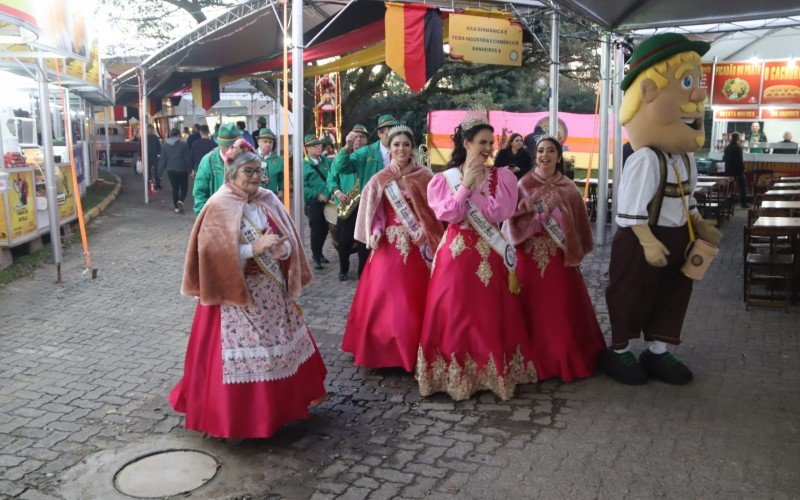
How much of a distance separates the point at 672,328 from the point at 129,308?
5373 mm

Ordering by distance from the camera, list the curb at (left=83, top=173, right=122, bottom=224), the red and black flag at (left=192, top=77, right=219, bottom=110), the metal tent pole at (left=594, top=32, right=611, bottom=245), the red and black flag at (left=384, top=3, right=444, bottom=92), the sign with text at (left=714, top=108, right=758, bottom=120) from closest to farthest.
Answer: the red and black flag at (left=384, top=3, right=444, bottom=92)
the metal tent pole at (left=594, top=32, right=611, bottom=245)
the curb at (left=83, top=173, right=122, bottom=224)
the red and black flag at (left=192, top=77, right=219, bottom=110)
the sign with text at (left=714, top=108, right=758, bottom=120)

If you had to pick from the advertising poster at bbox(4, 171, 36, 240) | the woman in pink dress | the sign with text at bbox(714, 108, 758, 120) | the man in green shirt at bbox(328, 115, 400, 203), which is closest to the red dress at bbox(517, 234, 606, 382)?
the woman in pink dress

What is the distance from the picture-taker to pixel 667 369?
5.10 m

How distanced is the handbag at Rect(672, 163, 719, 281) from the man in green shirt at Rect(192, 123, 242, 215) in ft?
12.7

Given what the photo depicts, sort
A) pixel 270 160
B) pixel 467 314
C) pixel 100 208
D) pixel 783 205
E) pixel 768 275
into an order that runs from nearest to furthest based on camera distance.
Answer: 1. pixel 467 314
2. pixel 768 275
3. pixel 783 205
4. pixel 270 160
5. pixel 100 208

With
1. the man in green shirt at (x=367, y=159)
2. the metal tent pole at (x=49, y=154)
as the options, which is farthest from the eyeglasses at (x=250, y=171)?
the metal tent pole at (x=49, y=154)

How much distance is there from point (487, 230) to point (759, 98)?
13.6 meters

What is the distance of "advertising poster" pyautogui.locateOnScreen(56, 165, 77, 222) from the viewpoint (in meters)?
12.3

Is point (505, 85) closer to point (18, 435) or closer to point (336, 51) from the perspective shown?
point (336, 51)

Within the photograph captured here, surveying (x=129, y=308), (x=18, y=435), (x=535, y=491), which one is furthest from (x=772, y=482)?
(x=129, y=308)

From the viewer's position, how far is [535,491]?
3.62 meters

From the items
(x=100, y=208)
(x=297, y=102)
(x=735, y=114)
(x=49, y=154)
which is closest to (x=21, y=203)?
(x=49, y=154)

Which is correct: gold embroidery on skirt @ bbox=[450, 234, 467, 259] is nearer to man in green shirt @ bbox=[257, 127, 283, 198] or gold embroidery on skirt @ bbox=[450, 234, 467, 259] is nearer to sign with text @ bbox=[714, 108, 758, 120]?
man in green shirt @ bbox=[257, 127, 283, 198]

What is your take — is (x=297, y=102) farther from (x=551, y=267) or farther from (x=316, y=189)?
(x=551, y=267)
